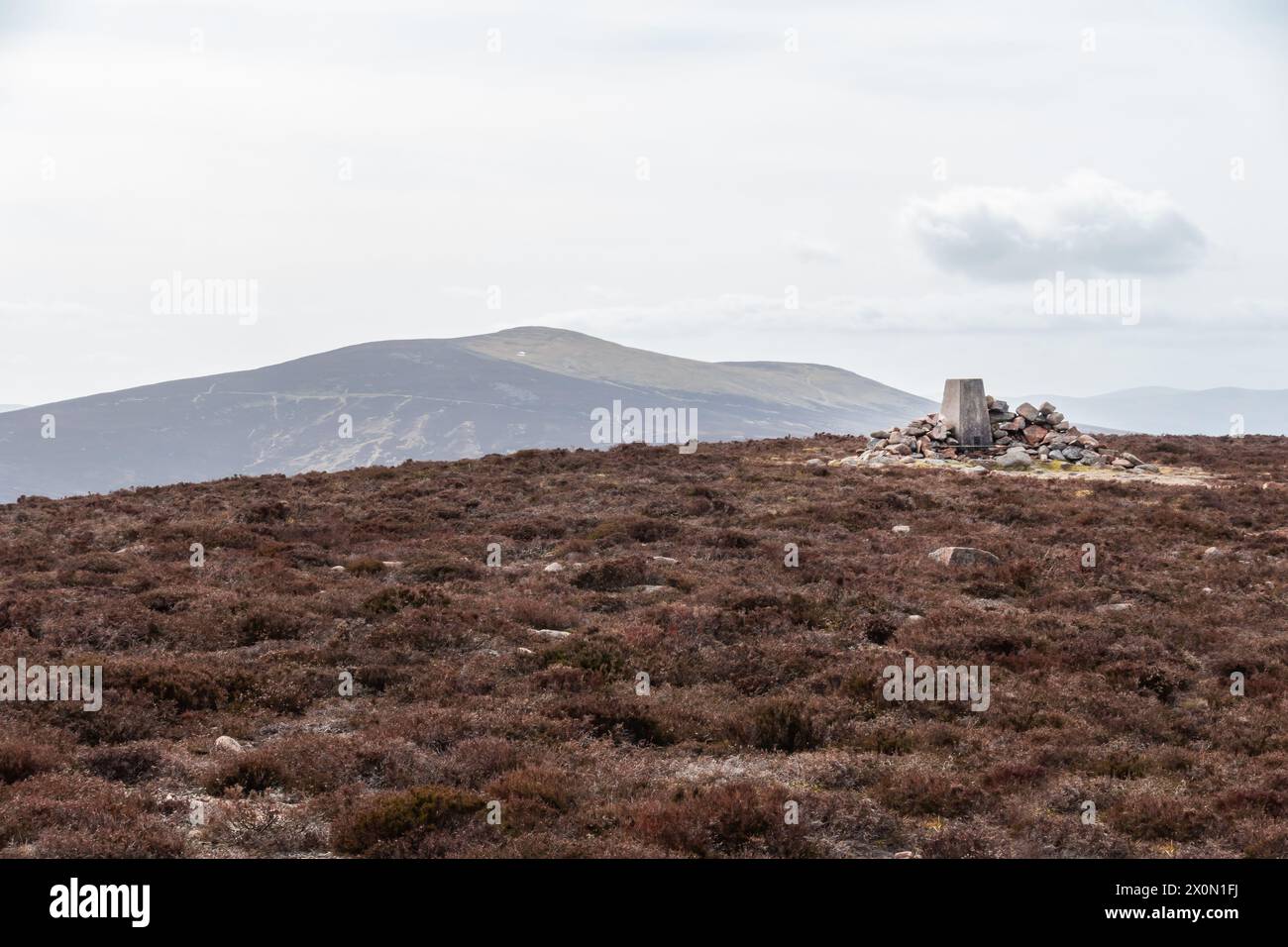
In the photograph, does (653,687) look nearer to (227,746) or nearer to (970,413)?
(227,746)

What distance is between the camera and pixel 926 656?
12.5 m

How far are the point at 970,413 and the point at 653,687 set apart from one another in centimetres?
2601

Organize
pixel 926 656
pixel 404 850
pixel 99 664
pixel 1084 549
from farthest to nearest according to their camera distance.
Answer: pixel 1084 549
pixel 926 656
pixel 99 664
pixel 404 850

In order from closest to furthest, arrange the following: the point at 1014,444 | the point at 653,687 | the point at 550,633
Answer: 1. the point at 653,687
2. the point at 550,633
3. the point at 1014,444

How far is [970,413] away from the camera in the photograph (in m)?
35.0

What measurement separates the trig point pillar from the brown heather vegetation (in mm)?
11472

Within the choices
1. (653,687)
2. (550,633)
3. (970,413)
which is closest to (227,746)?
(653,687)

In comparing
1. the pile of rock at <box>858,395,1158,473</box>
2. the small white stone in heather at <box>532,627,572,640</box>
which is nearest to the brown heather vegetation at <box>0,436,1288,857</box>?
the small white stone in heather at <box>532,627,572,640</box>

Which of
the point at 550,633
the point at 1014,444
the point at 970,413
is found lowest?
the point at 550,633

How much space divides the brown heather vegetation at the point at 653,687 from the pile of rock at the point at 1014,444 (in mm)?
10239

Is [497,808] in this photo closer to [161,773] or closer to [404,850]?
[404,850]
